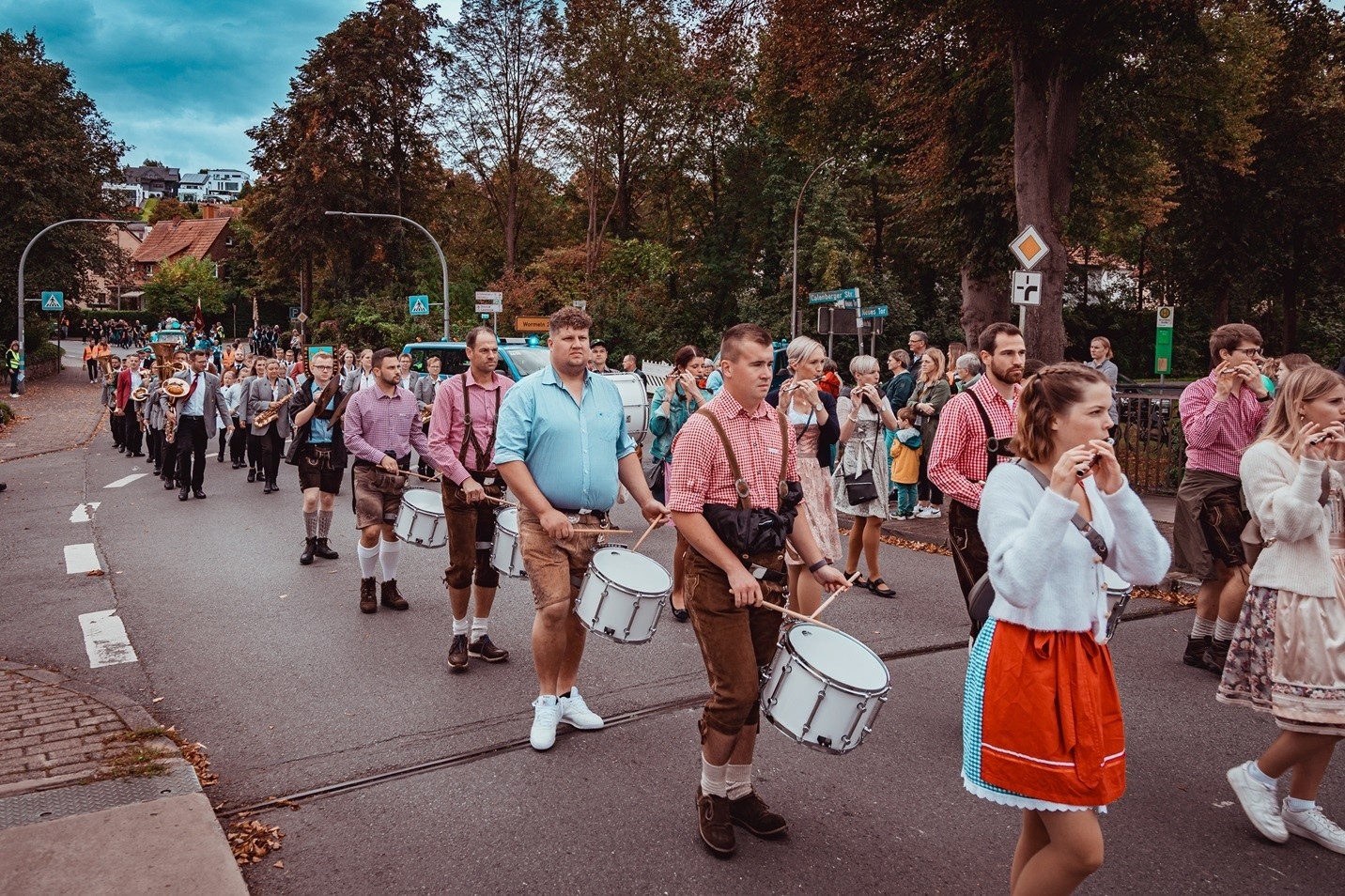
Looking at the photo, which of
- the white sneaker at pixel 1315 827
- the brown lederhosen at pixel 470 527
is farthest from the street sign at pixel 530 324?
the white sneaker at pixel 1315 827

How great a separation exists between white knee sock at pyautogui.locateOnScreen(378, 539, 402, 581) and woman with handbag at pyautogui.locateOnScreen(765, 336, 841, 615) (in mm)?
3070

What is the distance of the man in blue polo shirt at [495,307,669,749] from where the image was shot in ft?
15.9

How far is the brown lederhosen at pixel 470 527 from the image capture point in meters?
6.21

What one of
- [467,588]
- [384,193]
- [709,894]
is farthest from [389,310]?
[709,894]

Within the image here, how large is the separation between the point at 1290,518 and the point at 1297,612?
362mm

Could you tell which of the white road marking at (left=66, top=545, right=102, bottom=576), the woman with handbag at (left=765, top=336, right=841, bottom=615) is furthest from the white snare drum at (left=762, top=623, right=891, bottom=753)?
the white road marking at (left=66, top=545, right=102, bottom=576)

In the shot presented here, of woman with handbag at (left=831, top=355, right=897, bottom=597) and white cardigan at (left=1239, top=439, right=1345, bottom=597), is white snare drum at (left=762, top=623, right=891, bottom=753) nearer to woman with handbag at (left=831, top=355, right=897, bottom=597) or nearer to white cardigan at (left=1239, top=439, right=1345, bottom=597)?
white cardigan at (left=1239, top=439, right=1345, bottom=597)

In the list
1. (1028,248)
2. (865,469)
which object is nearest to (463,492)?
(865,469)

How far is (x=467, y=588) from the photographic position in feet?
20.4

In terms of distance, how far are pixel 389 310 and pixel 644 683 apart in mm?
44253

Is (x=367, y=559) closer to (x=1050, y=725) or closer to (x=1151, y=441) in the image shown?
(x=1050, y=725)

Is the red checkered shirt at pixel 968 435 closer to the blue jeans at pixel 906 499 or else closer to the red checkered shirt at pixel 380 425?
the red checkered shirt at pixel 380 425

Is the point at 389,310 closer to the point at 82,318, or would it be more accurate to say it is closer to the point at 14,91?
the point at 14,91

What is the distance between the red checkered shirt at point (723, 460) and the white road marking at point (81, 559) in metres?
7.64
